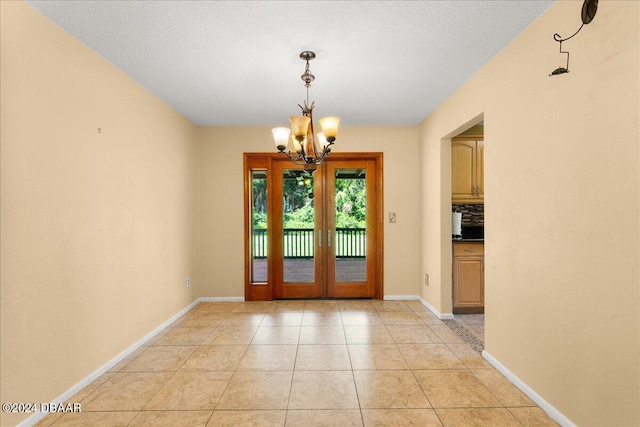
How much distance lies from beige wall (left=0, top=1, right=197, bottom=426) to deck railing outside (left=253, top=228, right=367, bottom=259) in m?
1.53

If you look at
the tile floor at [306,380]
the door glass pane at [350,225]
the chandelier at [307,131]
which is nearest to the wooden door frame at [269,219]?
the door glass pane at [350,225]

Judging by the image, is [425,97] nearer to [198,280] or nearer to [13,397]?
[198,280]

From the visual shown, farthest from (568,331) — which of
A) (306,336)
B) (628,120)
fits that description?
(306,336)

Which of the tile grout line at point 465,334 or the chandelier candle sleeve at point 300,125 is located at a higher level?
the chandelier candle sleeve at point 300,125

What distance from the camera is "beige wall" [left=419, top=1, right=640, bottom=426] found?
1573mm

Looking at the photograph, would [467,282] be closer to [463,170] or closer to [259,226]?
[463,170]

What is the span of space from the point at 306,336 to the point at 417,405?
145 centimetres

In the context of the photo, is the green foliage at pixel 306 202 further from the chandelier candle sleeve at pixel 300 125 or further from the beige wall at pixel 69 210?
the chandelier candle sleeve at pixel 300 125

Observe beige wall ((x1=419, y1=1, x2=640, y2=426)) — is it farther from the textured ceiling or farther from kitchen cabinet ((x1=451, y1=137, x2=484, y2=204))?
kitchen cabinet ((x1=451, y1=137, x2=484, y2=204))

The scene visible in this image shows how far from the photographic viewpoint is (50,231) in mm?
2146

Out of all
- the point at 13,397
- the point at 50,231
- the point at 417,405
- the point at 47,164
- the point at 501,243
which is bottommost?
the point at 417,405

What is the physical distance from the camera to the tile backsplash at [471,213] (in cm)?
476

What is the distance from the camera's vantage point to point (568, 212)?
6.25 ft

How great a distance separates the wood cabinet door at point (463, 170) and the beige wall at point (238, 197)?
1.91 feet
